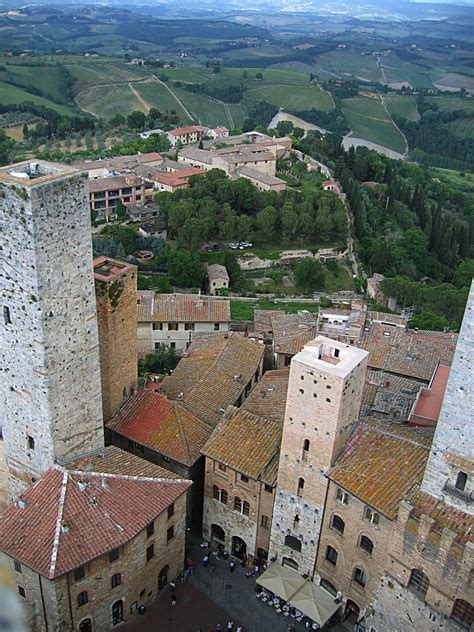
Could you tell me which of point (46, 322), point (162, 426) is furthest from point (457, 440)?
point (46, 322)

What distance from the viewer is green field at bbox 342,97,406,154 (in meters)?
182

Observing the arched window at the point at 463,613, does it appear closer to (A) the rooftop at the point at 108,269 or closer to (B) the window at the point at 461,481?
(B) the window at the point at 461,481

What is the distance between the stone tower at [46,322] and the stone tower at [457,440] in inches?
652

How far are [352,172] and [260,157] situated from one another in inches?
724

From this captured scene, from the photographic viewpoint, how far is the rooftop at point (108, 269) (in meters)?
33.0

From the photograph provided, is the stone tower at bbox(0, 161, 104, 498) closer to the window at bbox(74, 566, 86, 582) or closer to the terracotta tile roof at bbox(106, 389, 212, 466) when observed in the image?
the terracotta tile roof at bbox(106, 389, 212, 466)

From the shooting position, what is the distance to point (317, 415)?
28266mm

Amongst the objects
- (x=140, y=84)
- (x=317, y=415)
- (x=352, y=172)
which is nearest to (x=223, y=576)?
(x=317, y=415)

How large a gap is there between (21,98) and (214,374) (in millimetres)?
141193

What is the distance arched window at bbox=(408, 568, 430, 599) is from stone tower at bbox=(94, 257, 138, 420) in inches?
735

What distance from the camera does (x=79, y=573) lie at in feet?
86.8

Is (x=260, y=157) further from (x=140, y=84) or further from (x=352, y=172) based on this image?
(x=140, y=84)

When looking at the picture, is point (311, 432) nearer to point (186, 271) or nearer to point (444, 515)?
point (444, 515)

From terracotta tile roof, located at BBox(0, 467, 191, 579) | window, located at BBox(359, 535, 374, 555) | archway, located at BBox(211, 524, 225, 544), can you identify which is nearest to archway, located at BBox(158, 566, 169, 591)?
archway, located at BBox(211, 524, 225, 544)
